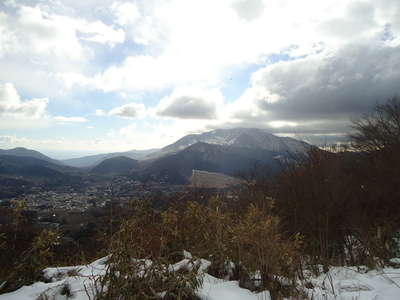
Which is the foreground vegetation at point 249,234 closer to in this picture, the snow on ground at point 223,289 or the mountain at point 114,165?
the snow on ground at point 223,289

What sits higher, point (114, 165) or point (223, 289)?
point (223, 289)

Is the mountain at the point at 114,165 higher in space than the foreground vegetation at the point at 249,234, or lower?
lower

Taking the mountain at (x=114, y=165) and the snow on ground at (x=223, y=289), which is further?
the mountain at (x=114, y=165)

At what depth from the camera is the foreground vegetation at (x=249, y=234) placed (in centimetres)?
312

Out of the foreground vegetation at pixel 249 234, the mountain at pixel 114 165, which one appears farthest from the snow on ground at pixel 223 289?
the mountain at pixel 114 165

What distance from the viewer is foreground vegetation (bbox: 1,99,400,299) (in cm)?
312

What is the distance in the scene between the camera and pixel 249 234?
13.1 ft

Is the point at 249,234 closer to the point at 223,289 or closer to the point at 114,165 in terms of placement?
the point at 223,289

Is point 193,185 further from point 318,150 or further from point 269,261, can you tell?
point 318,150

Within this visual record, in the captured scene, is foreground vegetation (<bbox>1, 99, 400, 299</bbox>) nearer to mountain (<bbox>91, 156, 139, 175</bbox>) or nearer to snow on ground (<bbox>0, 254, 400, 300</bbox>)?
snow on ground (<bbox>0, 254, 400, 300</bbox>)

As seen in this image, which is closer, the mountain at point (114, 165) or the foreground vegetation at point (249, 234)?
the foreground vegetation at point (249, 234)

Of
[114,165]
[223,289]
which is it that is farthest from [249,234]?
[114,165]

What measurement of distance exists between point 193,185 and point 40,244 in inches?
152

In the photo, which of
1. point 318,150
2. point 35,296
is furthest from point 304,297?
point 318,150
